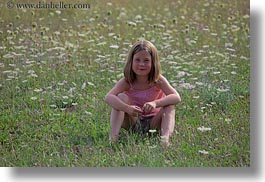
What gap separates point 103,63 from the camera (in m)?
2.94

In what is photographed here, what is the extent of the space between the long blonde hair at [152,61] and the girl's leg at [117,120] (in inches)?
2.9

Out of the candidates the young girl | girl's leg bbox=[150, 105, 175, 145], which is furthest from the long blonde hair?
girl's leg bbox=[150, 105, 175, 145]

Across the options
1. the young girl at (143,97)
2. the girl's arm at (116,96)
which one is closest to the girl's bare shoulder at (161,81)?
the young girl at (143,97)

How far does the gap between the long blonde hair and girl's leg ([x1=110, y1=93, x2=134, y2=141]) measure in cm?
7

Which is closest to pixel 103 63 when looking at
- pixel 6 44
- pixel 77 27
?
pixel 77 27

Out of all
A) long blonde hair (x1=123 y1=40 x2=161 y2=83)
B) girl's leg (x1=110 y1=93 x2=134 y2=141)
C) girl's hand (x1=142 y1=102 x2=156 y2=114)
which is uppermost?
long blonde hair (x1=123 y1=40 x2=161 y2=83)

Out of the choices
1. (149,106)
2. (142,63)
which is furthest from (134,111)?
(142,63)

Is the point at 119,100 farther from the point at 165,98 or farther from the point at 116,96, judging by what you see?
the point at 165,98

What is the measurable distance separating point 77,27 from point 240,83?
607 mm

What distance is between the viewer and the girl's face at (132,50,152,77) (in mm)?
2672

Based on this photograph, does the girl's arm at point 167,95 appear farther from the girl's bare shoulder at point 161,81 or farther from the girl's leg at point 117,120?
the girl's leg at point 117,120

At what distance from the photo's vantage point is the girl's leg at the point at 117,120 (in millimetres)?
2668

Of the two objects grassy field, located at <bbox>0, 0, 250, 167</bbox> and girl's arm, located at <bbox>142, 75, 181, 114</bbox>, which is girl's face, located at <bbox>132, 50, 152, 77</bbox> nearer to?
girl's arm, located at <bbox>142, 75, 181, 114</bbox>

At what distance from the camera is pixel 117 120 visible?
8.77 feet
